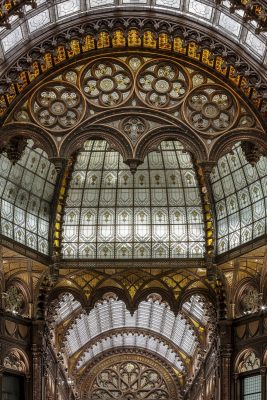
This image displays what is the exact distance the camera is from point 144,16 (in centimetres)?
4506

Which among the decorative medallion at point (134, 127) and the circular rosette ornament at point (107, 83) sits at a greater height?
the circular rosette ornament at point (107, 83)

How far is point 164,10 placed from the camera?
45.1 metres

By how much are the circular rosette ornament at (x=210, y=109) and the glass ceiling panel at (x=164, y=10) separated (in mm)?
2852

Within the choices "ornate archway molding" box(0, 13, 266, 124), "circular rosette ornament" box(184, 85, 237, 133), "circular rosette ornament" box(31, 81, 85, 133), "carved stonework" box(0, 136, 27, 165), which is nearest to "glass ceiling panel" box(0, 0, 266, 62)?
"ornate archway molding" box(0, 13, 266, 124)

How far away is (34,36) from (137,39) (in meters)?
4.64

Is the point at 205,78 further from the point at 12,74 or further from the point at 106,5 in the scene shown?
the point at 12,74

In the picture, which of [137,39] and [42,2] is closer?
[42,2]

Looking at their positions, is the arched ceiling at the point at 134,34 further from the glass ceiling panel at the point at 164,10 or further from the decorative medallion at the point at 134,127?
the decorative medallion at the point at 134,127

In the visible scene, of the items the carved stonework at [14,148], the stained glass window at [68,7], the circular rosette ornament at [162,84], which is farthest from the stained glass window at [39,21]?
the carved stonework at [14,148]

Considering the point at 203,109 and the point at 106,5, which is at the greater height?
the point at 106,5

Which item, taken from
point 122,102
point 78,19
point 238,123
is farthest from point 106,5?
point 238,123

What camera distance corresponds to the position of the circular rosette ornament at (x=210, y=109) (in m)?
46.3

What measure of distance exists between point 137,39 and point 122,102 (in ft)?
9.15

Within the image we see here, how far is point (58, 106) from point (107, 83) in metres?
2.40
